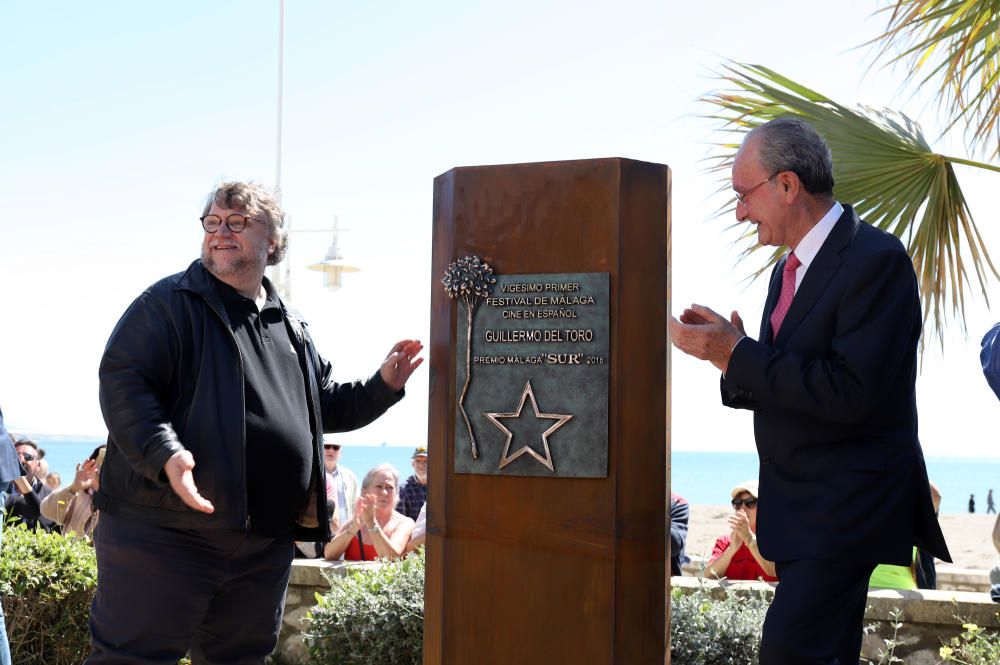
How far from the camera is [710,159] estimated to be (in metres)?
6.01

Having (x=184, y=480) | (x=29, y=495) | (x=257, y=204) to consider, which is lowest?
(x=29, y=495)

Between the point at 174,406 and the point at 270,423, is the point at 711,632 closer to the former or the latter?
the point at 270,423

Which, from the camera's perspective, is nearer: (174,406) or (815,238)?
(815,238)

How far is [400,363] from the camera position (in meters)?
3.99

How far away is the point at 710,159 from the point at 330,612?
3129mm

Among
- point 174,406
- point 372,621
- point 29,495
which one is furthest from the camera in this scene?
point 29,495

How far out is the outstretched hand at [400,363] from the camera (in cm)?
396

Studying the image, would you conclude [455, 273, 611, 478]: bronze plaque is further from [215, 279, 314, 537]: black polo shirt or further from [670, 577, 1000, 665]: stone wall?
[670, 577, 1000, 665]: stone wall

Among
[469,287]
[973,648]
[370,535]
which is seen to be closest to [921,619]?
[973,648]

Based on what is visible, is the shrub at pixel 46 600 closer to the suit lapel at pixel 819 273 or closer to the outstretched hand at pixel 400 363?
the outstretched hand at pixel 400 363

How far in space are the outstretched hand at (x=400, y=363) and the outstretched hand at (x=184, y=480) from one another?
1.01 meters

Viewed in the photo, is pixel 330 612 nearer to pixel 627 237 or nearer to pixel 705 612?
pixel 705 612

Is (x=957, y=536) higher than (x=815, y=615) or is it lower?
lower

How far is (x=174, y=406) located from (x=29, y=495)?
23.7 ft
